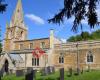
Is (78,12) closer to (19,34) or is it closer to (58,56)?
(58,56)

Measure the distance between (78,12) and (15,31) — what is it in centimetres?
5612

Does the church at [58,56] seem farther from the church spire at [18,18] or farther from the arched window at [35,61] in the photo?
the church spire at [18,18]

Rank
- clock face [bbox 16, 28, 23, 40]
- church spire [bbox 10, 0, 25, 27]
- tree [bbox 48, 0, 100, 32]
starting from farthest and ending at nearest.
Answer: church spire [bbox 10, 0, 25, 27] → clock face [bbox 16, 28, 23, 40] → tree [bbox 48, 0, 100, 32]

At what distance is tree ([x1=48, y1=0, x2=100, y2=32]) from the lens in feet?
21.0

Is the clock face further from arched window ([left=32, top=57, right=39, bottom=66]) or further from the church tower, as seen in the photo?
arched window ([left=32, top=57, right=39, bottom=66])

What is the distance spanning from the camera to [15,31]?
203 ft

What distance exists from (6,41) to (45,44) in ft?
44.4

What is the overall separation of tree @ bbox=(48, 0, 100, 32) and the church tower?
53.6 m

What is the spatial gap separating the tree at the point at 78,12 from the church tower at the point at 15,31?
5364 cm

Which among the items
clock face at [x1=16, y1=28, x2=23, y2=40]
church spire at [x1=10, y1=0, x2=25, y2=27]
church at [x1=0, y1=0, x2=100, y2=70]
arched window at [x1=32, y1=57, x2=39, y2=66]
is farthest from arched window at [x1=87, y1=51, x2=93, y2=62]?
church spire at [x1=10, y1=0, x2=25, y2=27]

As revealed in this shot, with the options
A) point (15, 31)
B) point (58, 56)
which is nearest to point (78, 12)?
point (58, 56)

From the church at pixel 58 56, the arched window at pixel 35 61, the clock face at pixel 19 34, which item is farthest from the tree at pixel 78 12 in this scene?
the clock face at pixel 19 34

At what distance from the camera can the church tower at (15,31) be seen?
61344 mm

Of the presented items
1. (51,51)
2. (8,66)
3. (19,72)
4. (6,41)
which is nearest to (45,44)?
(51,51)
